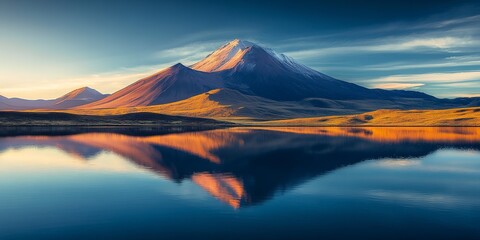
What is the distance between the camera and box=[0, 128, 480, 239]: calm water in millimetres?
25719

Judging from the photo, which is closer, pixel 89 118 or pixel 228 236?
pixel 228 236

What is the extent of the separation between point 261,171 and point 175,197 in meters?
18.3

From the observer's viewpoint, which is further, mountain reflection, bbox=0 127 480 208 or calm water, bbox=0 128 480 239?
mountain reflection, bbox=0 127 480 208

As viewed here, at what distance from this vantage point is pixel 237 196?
36156 millimetres

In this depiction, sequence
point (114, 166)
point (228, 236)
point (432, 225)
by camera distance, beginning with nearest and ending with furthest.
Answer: point (228, 236)
point (432, 225)
point (114, 166)

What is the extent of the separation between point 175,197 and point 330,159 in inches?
1397

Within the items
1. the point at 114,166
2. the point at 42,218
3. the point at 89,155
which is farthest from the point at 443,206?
the point at 89,155

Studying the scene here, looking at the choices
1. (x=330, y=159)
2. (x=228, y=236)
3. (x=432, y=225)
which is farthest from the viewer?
(x=330, y=159)

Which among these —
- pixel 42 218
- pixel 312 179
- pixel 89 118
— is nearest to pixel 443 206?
pixel 312 179

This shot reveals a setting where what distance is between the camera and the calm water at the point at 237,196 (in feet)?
84.4

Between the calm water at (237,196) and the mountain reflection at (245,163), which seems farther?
the mountain reflection at (245,163)

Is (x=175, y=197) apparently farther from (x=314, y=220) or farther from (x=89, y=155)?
(x=89, y=155)

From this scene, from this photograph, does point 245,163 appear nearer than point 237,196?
No

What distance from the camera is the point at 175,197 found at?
117ft
